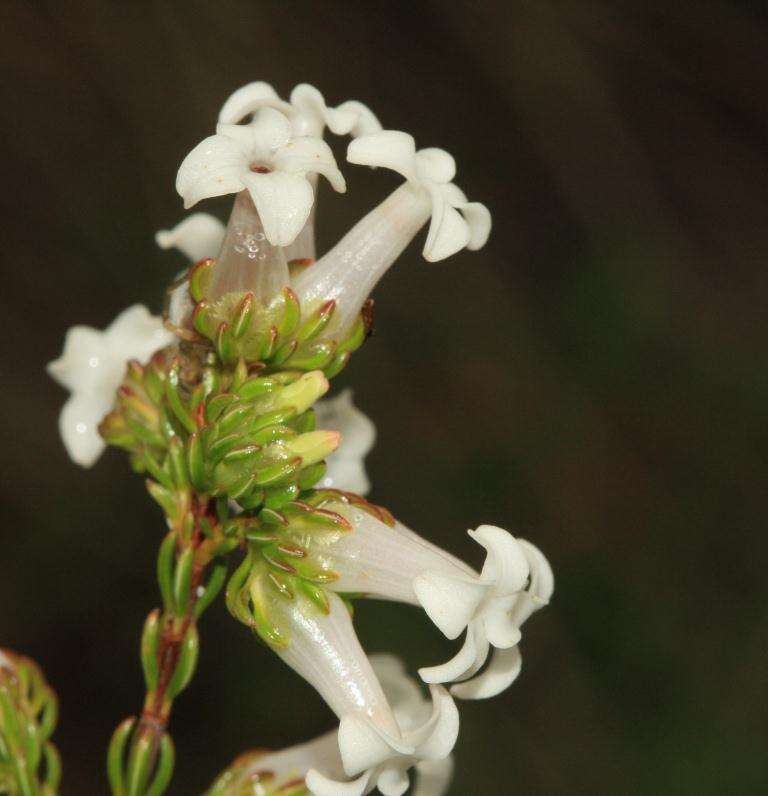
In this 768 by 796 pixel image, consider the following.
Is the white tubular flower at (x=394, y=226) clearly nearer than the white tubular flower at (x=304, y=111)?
Yes

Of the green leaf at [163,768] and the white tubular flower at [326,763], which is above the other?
the white tubular flower at [326,763]

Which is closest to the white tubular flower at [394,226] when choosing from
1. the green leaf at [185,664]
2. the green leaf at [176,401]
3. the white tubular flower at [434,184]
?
the white tubular flower at [434,184]

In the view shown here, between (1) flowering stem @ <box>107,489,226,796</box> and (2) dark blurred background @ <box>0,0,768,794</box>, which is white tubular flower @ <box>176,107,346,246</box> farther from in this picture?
(2) dark blurred background @ <box>0,0,768,794</box>

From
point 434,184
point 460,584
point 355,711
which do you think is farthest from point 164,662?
point 434,184

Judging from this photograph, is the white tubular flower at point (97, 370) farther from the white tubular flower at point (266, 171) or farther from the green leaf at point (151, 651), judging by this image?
the white tubular flower at point (266, 171)

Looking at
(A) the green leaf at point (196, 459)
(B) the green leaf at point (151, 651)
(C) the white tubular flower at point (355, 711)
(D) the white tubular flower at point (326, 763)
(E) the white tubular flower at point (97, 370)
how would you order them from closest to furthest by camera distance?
(C) the white tubular flower at point (355, 711) < (A) the green leaf at point (196, 459) < (B) the green leaf at point (151, 651) < (D) the white tubular flower at point (326, 763) < (E) the white tubular flower at point (97, 370)

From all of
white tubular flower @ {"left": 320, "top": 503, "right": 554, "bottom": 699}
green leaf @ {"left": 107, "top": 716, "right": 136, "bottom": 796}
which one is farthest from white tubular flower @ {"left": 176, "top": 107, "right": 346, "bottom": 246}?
green leaf @ {"left": 107, "top": 716, "right": 136, "bottom": 796}

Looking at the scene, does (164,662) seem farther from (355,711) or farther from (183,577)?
(355,711)
